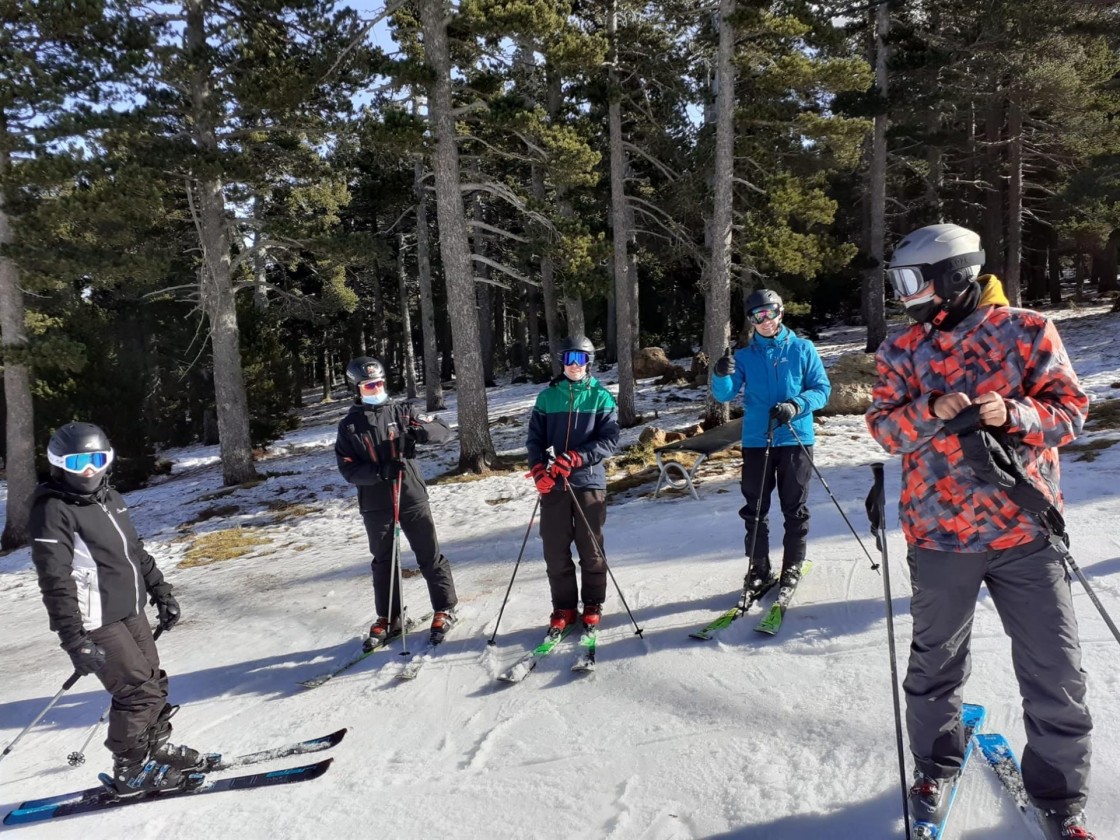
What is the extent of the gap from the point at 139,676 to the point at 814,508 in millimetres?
6133

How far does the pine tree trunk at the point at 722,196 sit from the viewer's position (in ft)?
38.8

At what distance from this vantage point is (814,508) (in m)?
7.12

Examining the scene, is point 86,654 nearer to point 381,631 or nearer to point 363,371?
point 381,631

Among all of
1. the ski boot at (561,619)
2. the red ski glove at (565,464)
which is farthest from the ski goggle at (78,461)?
the ski boot at (561,619)

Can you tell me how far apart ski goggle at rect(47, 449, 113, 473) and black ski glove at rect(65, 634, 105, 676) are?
89cm

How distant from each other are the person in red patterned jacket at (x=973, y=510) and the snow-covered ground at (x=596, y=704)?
0.41m

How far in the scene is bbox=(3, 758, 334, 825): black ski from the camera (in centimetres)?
362

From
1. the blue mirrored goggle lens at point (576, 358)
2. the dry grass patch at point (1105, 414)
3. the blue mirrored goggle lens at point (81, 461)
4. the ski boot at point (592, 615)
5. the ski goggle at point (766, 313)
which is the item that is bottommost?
the ski boot at point (592, 615)

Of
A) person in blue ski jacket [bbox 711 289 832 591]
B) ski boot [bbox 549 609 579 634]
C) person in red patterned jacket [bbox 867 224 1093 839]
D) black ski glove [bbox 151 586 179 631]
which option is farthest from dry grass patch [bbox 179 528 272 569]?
person in red patterned jacket [bbox 867 224 1093 839]

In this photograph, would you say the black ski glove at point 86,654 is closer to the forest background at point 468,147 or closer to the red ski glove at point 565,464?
the red ski glove at point 565,464

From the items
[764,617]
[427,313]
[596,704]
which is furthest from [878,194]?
[596,704]

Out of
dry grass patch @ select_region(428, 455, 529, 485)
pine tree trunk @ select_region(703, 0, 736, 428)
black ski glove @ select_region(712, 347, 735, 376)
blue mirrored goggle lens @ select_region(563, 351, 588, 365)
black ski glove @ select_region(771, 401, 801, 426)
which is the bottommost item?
dry grass patch @ select_region(428, 455, 529, 485)

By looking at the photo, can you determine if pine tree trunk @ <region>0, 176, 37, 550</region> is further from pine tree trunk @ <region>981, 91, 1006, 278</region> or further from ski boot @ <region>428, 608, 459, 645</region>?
pine tree trunk @ <region>981, 91, 1006, 278</region>

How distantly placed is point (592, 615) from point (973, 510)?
2879mm
